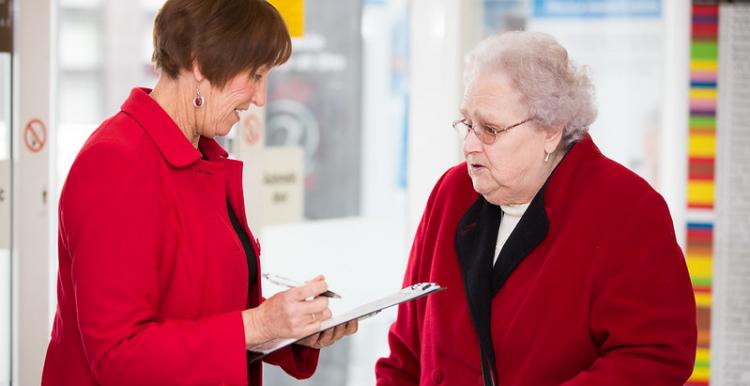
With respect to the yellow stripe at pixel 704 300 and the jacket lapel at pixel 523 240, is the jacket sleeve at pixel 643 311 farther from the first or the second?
the yellow stripe at pixel 704 300

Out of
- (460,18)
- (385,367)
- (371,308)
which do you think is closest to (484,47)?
(371,308)

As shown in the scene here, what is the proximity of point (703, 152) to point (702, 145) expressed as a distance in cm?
3

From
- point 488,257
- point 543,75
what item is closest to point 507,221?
point 488,257

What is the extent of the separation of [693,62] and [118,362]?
3491 mm

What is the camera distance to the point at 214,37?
1.73m

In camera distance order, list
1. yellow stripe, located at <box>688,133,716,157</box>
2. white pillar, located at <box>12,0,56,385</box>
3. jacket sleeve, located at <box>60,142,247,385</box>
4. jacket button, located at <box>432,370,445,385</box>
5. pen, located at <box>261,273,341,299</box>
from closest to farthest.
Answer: jacket sleeve, located at <box>60,142,247,385</box> < pen, located at <box>261,273,341,299</box> < jacket button, located at <box>432,370,445,385</box> < white pillar, located at <box>12,0,56,385</box> < yellow stripe, located at <box>688,133,716,157</box>

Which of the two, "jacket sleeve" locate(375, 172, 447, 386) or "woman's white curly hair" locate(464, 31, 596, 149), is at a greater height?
"woman's white curly hair" locate(464, 31, 596, 149)

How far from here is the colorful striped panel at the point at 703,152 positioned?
14.3ft

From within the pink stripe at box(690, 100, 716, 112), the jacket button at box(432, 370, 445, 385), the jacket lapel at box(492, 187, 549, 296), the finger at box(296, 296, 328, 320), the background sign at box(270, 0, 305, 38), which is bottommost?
the jacket button at box(432, 370, 445, 385)

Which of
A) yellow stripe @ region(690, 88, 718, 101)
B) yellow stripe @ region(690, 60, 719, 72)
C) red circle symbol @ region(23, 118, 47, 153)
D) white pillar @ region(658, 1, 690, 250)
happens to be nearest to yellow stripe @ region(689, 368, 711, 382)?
white pillar @ region(658, 1, 690, 250)

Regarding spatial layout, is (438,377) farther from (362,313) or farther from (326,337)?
(362,313)

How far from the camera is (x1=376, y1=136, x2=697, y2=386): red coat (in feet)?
6.29

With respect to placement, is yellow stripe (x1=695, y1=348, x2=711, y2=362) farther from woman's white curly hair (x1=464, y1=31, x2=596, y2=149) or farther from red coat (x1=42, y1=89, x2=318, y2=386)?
red coat (x1=42, y1=89, x2=318, y2=386)

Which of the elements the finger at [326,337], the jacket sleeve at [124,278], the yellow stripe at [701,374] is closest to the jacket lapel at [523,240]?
the finger at [326,337]
